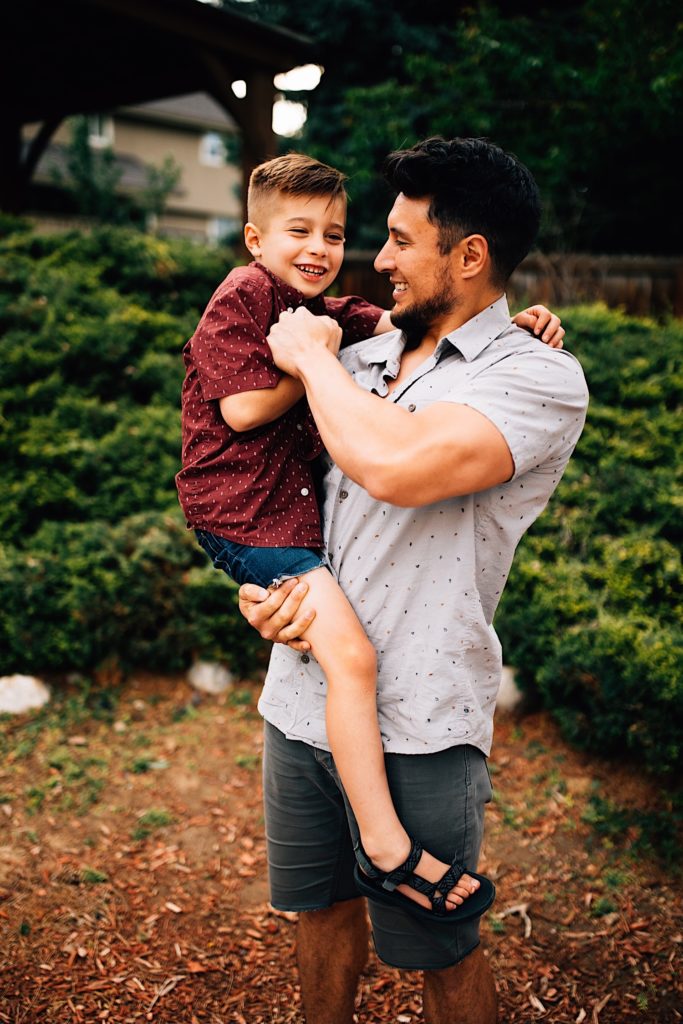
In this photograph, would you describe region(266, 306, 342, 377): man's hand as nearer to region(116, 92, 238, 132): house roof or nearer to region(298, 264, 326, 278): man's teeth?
region(298, 264, 326, 278): man's teeth

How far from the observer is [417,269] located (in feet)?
6.42

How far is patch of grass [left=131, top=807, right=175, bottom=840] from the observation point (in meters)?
3.65

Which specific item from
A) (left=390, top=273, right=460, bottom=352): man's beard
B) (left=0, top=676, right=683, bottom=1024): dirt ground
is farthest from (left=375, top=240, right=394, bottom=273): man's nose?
(left=0, top=676, right=683, bottom=1024): dirt ground

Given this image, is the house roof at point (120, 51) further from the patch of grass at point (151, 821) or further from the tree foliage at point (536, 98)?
the patch of grass at point (151, 821)

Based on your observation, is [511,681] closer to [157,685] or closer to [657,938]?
[657,938]

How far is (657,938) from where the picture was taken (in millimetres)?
3037

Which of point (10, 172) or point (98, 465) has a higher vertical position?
point (10, 172)

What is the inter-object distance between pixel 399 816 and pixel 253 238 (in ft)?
5.30

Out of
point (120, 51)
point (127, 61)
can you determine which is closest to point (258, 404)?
point (120, 51)

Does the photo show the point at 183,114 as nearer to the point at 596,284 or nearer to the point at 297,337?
the point at 596,284

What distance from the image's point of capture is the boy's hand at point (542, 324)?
212 centimetres

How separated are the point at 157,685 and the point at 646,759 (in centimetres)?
277

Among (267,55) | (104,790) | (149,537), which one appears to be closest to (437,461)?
(104,790)

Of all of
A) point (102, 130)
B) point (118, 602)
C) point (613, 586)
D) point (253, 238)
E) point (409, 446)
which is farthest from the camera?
point (102, 130)
